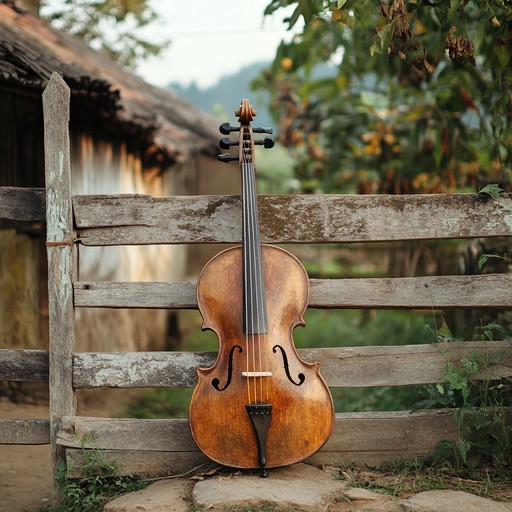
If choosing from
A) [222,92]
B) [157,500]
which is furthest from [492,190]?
[222,92]

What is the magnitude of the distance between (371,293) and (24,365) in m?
1.94

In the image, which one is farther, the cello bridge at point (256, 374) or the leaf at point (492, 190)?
the leaf at point (492, 190)

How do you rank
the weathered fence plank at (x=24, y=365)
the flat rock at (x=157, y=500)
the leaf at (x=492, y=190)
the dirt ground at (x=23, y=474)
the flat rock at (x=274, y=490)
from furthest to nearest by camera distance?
the dirt ground at (x=23, y=474) < the weathered fence plank at (x=24, y=365) < the leaf at (x=492, y=190) < the flat rock at (x=157, y=500) < the flat rock at (x=274, y=490)

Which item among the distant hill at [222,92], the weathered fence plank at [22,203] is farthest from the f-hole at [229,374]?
the distant hill at [222,92]

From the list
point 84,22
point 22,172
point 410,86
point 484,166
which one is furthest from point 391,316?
point 84,22

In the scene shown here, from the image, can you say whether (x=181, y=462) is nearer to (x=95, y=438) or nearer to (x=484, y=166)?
(x=95, y=438)

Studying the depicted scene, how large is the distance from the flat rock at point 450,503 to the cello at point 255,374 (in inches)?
20.1

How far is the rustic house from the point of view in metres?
5.90

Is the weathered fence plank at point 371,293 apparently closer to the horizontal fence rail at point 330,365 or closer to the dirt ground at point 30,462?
the horizontal fence rail at point 330,365

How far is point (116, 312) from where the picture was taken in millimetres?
8312

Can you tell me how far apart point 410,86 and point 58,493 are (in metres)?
6.31

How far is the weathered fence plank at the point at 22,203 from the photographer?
4.03 meters

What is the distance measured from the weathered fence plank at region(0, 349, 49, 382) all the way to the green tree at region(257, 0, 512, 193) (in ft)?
8.16

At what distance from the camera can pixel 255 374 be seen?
3379mm
